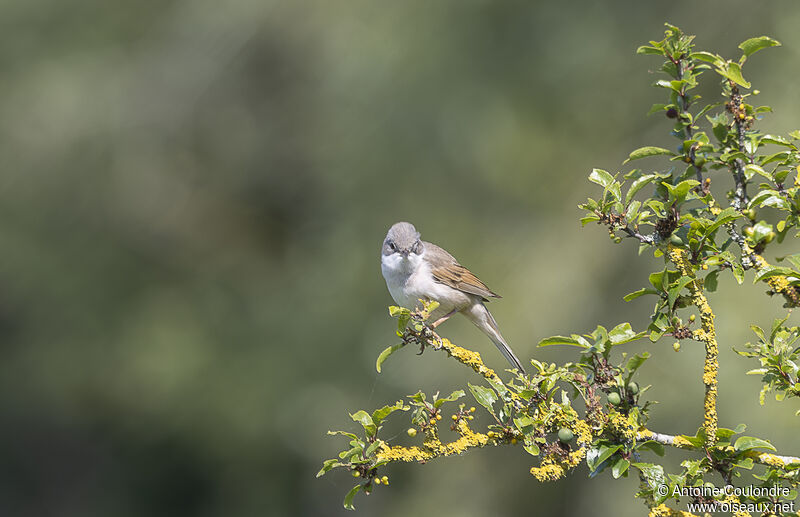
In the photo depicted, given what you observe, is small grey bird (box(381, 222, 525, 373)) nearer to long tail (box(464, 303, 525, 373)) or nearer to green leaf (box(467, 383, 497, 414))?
long tail (box(464, 303, 525, 373))

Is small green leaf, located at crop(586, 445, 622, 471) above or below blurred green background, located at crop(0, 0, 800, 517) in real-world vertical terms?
below

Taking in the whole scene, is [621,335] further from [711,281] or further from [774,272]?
[774,272]

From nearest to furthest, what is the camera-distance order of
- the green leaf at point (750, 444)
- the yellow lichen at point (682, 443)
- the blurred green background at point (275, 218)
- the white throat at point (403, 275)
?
1. the green leaf at point (750, 444)
2. the yellow lichen at point (682, 443)
3. the white throat at point (403, 275)
4. the blurred green background at point (275, 218)

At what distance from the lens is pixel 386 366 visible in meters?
5.85

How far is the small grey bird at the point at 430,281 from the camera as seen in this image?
3.93 m

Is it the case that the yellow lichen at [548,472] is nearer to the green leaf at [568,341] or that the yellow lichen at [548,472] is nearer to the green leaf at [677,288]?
the green leaf at [568,341]

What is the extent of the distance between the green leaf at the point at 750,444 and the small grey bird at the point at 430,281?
1.88 metres

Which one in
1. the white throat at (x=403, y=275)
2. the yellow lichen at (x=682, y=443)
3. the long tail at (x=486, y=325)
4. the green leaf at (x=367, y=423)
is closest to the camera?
the yellow lichen at (x=682, y=443)

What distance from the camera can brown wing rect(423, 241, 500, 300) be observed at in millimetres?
4094

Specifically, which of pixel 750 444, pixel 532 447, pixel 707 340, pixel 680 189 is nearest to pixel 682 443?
pixel 750 444

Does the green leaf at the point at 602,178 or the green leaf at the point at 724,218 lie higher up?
the green leaf at the point at 602,178

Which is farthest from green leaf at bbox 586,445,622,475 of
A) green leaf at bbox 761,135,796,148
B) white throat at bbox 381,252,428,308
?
white throat at bbox 381,252,428,308

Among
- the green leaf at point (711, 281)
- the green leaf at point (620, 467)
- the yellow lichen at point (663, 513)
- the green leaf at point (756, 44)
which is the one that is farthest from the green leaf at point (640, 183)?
the yellow lichen at point (663, 513)

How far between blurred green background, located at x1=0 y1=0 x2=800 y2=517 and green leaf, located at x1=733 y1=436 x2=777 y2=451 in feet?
10.3
